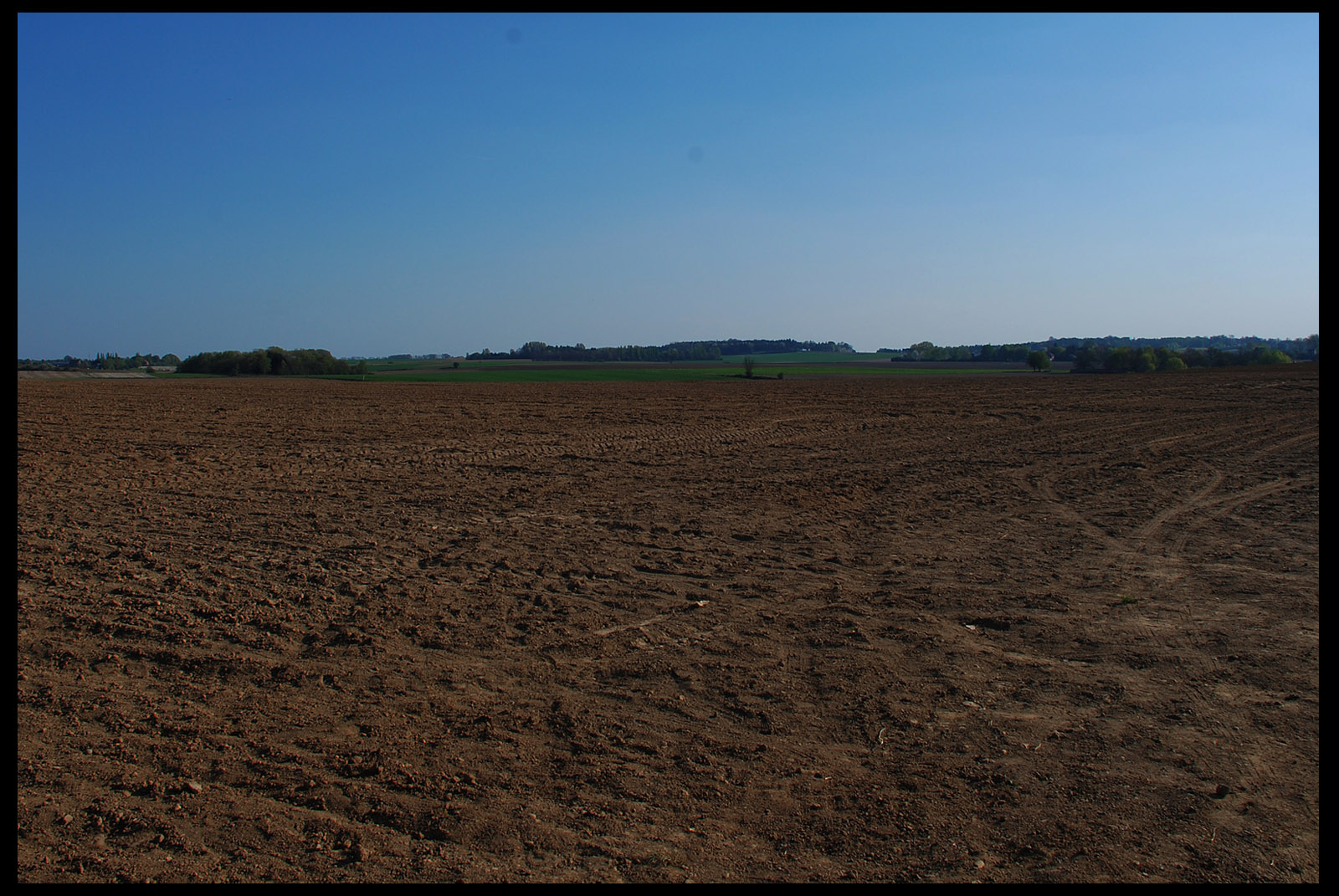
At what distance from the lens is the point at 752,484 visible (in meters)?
12.8

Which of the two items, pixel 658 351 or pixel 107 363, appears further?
pixel 658 351

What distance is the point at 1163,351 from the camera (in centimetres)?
4578

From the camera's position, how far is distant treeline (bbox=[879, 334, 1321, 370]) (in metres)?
20.5

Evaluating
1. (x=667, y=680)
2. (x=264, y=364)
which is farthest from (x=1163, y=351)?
(x=264, y=364)

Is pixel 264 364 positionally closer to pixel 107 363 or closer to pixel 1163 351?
pixel 107 363

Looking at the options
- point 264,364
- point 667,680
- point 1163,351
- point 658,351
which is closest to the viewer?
point 667,680

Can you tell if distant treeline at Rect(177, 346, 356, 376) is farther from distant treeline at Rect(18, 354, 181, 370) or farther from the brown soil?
the brown soil

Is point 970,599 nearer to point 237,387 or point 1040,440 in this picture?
point 1040,440

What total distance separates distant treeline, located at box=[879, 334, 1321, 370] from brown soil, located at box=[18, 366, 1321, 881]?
2.11 m

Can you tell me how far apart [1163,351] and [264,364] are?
58453 mm

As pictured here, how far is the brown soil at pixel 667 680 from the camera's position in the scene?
11.4ft

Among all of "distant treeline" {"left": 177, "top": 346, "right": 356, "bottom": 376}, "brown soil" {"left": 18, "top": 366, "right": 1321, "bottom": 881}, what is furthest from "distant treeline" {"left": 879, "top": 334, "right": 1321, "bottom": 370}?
"distant treeline" {"left": 177, "top": 346, "right": 356, "bottom": 376}

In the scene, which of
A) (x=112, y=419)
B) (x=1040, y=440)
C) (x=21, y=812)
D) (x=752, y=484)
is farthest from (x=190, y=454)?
(x=1040, y=440)
